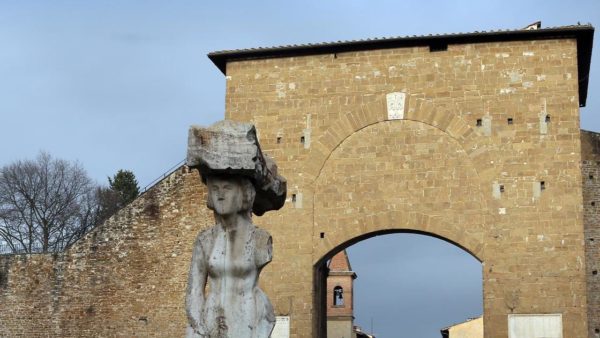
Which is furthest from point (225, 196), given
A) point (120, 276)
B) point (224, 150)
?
point (120, 276)

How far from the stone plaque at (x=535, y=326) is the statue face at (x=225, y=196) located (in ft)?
35.6

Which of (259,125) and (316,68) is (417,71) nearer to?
(316,68)

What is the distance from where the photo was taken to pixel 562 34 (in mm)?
17969

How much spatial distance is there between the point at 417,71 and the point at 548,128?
2581mm

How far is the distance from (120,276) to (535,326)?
8949 millimetres

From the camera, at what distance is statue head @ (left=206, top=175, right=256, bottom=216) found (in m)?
7.17

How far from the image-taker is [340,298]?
141ft

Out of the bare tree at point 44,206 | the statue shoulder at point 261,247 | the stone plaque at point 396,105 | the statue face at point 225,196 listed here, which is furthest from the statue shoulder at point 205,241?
the bare tree at point 44,206

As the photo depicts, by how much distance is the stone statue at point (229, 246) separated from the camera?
23.0 ft

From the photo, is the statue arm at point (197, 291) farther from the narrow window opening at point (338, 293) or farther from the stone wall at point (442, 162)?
the narrow window opening at point (338, 293)

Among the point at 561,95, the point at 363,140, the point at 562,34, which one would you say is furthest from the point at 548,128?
the point at 363,140

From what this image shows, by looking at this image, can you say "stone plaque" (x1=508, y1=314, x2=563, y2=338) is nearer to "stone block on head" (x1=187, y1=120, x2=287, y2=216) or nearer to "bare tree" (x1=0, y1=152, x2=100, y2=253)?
"stone block on head" (x1=187, y1=120, x2=287, y2=216)

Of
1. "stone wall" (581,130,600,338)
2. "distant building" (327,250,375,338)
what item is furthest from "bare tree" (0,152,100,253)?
"stone wall" (581,130,600,338)

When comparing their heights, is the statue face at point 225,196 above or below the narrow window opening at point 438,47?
below
